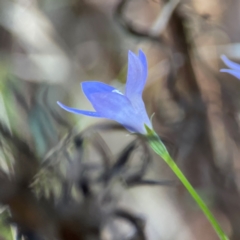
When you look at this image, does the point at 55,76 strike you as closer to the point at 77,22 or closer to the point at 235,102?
the point at 77,22

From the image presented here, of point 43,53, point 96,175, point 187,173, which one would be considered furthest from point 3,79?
point 187,173

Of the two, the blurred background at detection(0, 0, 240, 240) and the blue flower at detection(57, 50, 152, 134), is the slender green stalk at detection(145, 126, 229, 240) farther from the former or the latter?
the blurred background at detection(0, 0, 240, 240)

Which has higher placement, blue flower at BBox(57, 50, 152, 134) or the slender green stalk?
blue flower at BBox(57, 50, 152, 134)

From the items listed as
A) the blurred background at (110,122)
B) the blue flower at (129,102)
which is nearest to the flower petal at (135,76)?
the blue flower at (129,102)

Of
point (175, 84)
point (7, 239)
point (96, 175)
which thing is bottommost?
point (7, 239)

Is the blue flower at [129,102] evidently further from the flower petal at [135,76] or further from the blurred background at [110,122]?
the blurred background at [110,122]

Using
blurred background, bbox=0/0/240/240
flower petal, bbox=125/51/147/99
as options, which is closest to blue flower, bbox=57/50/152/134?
flower petal, bbox=125/51/147/99
